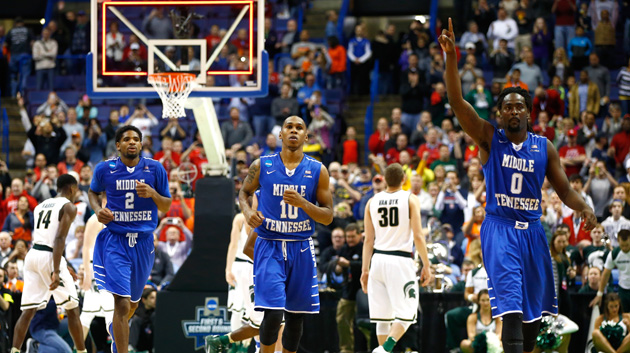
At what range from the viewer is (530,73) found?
2009 centimetres

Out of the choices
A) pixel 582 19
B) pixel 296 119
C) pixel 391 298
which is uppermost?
pixel 582 19

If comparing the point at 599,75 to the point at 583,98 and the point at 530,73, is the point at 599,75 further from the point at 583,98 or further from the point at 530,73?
the point at 530,73

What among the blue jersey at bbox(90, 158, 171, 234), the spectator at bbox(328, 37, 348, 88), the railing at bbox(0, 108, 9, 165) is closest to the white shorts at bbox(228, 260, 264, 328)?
the blue jersey at bbox(90, 158, 171, 234)

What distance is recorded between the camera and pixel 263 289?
8586mm

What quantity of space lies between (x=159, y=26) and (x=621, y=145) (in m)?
8.67

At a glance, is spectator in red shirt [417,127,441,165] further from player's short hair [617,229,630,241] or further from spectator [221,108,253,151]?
player's short hair [617,229,630,241]

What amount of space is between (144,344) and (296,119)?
602 centimetres

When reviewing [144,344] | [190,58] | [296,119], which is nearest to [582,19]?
[190,58]

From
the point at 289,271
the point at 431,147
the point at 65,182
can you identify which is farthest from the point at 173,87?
the point at 431,147

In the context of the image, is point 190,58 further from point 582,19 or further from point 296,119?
point 582,19

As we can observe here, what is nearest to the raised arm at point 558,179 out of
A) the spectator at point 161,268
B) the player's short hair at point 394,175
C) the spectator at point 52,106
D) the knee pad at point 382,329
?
the player's short hair at point 394,175

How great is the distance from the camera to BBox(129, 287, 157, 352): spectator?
13.6 metres

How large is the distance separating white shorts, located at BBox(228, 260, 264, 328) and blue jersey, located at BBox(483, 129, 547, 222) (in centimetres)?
416

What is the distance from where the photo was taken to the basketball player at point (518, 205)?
7.79m
